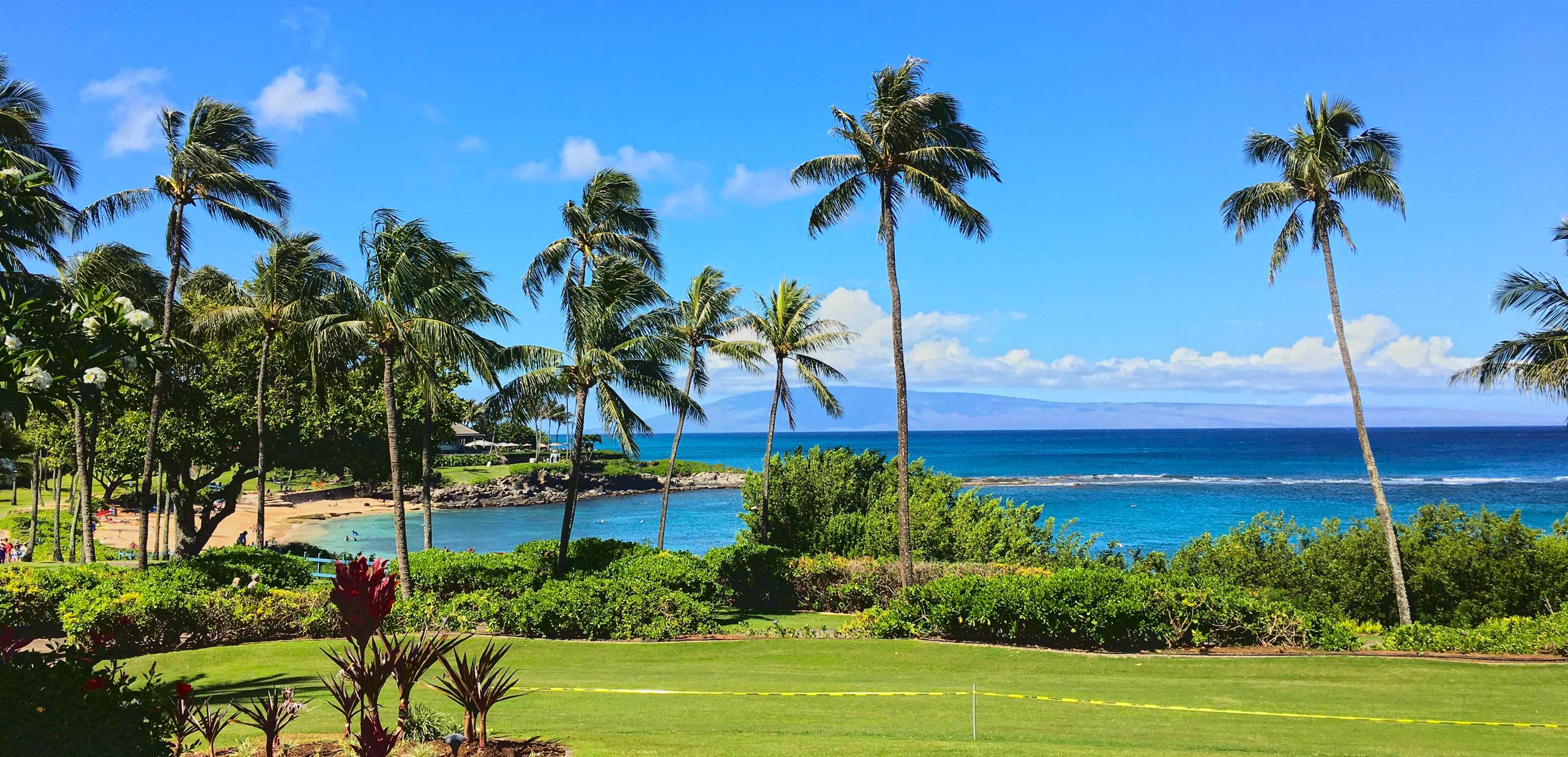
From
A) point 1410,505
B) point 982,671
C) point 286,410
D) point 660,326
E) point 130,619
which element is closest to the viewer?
point 982,671

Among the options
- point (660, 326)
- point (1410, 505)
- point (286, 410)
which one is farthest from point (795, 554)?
point (1410, 505)

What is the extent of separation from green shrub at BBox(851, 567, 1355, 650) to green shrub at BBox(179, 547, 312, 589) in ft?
55.4

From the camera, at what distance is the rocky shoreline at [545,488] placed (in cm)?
8250

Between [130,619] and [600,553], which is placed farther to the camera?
[600,553]

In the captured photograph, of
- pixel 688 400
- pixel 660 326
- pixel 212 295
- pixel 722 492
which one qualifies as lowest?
pixel 722 492

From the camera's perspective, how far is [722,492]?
315 ft

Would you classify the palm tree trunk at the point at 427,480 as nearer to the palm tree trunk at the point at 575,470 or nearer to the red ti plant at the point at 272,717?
the palm tree trunk at the point at 575,470

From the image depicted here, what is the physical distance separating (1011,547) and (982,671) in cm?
1281

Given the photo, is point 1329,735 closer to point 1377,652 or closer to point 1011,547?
point 1377,652

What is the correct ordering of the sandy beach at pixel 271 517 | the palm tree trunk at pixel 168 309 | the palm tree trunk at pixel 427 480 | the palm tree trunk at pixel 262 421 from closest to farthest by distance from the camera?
1. the palm tree trunk at pixel 168 309
2. the palm tree trunk at pixel 262 421
3. the palm tree trunk at pixel 427 480
4. the sandy beach at pixel 271 517

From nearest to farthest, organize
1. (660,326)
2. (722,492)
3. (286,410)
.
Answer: (660,326)
(286,410)
(722,492)

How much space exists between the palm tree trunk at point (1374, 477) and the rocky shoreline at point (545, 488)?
56272 mm

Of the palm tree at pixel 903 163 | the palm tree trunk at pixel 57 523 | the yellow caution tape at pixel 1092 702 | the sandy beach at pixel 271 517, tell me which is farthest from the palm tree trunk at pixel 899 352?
the sandy beach at pixel 271 517

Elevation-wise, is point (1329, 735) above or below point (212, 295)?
below
